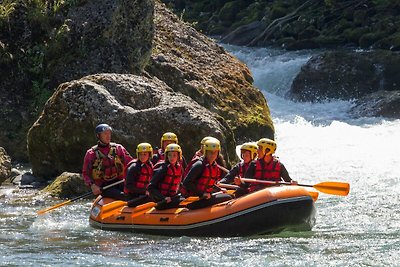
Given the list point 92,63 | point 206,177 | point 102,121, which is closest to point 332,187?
point 206,177

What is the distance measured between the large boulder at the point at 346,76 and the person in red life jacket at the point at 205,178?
1377 cm

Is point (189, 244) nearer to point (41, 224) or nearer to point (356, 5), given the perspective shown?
point (41, 224)

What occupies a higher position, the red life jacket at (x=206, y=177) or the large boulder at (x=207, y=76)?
the large boulder at (x=207, y=76)

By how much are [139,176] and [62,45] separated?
6.25m

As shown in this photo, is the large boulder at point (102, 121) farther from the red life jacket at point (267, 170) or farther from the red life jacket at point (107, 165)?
the red life jacket at point (267, 170)

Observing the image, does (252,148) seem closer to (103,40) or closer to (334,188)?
(334,188)

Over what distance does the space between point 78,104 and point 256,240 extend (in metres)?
4.91

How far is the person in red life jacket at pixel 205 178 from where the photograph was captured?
10.7m

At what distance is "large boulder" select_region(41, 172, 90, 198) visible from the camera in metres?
12.9

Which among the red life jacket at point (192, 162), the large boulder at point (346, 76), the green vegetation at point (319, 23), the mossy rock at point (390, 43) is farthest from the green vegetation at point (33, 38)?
the green vegetation at point (319, 23)

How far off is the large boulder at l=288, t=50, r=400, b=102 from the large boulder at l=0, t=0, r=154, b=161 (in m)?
8.37

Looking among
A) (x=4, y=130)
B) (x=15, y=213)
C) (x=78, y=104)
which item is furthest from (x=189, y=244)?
(x=4, y=130)

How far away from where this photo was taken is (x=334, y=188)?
1112cm

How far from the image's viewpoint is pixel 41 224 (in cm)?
1138
